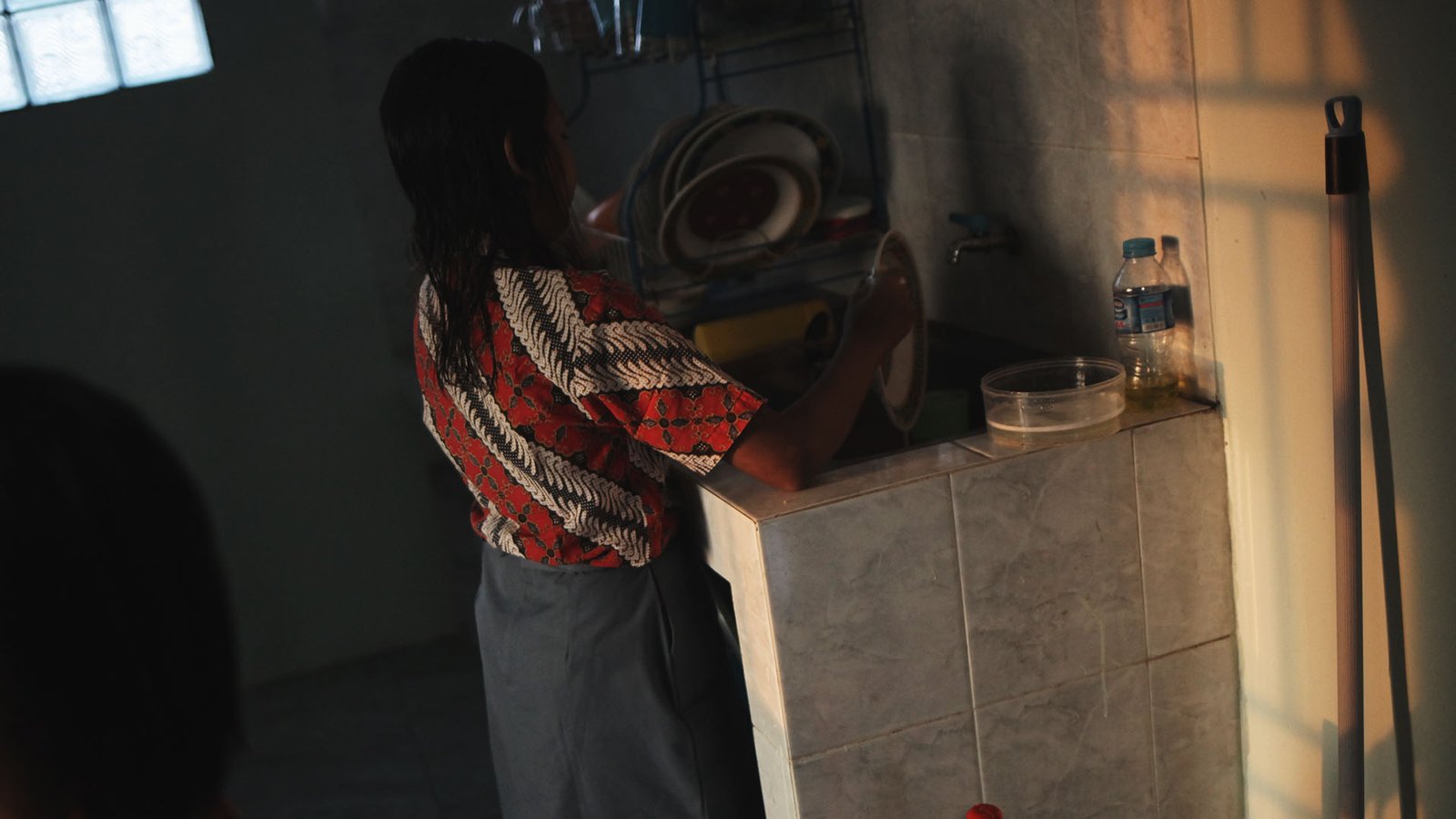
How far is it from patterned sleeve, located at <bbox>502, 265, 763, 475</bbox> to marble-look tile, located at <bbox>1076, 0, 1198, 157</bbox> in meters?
0.50

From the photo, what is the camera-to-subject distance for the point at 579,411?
4.14ft

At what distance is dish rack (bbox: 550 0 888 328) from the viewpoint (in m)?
1.84

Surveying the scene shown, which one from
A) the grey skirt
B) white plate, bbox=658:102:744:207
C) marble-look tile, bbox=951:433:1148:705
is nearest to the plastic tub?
marble-look tile, bbox=951:433:1148:705

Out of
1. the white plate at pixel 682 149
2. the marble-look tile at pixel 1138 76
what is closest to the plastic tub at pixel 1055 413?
the marble-look tile at pixel 1138 76

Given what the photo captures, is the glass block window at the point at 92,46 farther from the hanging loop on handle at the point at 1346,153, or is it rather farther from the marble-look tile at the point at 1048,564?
the hanging loop on handle at the point at 1346,153

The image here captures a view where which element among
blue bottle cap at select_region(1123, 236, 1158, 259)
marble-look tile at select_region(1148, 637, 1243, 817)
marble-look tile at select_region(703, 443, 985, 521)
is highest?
blue bottle cap at select_region(1123, 236, 1158, 259)

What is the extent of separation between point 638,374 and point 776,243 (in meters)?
0.69

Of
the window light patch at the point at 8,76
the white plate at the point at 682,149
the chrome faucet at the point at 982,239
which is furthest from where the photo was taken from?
the window light patch at the point at 8,76

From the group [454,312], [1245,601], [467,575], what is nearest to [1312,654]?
[1245,601]

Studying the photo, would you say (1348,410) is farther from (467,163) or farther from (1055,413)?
(467,163)

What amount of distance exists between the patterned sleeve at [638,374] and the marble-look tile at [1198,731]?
0.56 metres

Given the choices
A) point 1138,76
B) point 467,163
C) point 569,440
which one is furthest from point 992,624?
point 467,163

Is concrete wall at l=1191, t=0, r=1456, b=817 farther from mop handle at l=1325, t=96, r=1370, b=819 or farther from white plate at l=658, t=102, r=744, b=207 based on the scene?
white plate at l=658, t=102, r=744, b=207

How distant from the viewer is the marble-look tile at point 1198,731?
1.43 m
